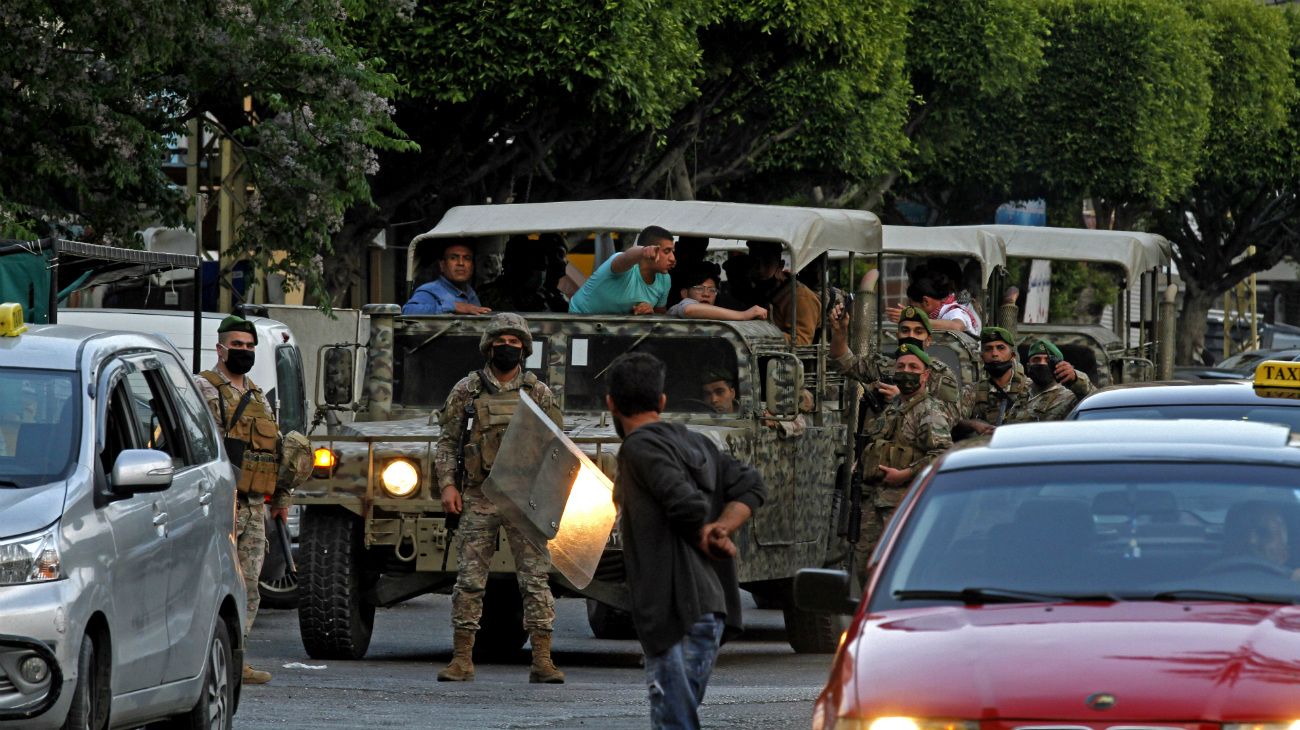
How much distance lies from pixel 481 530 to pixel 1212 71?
2063 inches

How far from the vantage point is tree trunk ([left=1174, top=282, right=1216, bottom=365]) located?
60.5 metres

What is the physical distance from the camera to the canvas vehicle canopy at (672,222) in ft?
47.5

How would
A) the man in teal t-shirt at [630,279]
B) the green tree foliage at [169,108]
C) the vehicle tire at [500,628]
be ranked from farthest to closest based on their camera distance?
the green tree foliage at [169,108] → the vehicle tire at [500,628] → the man in teal t-shirt at [630,279]

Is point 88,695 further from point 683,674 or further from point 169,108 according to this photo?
point 169,108

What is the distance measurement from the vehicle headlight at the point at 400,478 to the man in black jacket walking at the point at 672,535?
4.97 meters

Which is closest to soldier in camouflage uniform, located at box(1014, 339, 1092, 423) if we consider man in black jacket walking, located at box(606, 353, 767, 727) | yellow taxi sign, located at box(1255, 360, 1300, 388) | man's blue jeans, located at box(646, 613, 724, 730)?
yellow taxi sign, located at box(1255, 360, 1300, 388)

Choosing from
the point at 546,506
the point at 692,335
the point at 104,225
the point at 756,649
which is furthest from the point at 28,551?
the point at 104,225

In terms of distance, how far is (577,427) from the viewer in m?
13.1

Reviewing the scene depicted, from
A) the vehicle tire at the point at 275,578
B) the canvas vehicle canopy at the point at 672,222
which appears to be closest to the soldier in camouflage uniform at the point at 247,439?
the canvas vehicle canopy at the point at 672,222

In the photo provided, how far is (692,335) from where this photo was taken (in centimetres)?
1351

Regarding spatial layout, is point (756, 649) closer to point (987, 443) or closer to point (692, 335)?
point (692, 335)

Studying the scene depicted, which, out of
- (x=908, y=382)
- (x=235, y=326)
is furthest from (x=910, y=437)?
(x=235, y=326)

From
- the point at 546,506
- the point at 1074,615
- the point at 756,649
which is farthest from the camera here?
the point at 756,649

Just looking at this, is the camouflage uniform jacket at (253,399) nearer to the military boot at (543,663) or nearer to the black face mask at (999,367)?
the military boot at (543,663)
